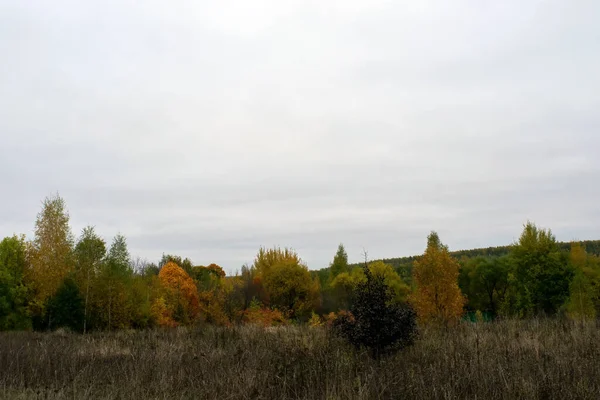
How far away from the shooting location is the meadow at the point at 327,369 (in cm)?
668

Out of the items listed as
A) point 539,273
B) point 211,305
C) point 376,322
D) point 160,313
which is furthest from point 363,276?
point 376,322

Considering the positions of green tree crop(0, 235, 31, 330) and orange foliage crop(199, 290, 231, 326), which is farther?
orange foliage crop(199, 290, 231, 326)

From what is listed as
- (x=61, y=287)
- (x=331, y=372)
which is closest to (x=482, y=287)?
(x=61, y=287)

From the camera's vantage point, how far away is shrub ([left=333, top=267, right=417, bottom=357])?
1062 centimetres

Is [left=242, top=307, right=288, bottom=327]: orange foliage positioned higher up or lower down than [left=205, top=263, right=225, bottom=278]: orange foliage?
lower down

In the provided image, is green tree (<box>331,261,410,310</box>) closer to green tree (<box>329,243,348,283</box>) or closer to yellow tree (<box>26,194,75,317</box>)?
green tree (<box>329,243,348,283</box>)

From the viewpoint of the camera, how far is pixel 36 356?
10.8m

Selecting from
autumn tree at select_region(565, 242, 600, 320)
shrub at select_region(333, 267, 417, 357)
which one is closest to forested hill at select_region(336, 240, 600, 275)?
autumn tree at select_region(565, 242, 600, 320)

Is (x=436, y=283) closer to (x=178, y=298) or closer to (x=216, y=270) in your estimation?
(x=178, y=298)

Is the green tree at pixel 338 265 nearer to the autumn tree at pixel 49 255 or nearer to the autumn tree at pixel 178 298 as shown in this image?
the autumn tree at pixel 178 298

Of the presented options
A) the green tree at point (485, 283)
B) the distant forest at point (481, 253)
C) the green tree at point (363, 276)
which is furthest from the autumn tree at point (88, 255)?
→ the distant forest at point (481, 253)

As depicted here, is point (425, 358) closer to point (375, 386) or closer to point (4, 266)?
point (375, 386)

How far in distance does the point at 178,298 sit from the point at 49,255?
11897mm

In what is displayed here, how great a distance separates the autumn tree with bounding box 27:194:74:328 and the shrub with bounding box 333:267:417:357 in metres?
32.9
